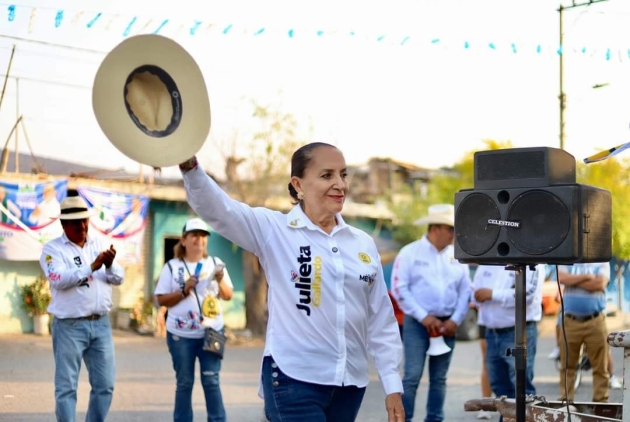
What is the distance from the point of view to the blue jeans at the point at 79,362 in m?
6.75

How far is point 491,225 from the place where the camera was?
4855 mm

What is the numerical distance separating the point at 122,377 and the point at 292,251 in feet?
31.0

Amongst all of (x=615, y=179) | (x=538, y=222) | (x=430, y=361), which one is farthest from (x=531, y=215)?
(x=615, y=179)

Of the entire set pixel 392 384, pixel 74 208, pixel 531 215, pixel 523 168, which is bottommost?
pixel 392 384

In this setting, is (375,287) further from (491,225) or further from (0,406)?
(0,406)

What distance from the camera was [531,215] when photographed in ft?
15.4

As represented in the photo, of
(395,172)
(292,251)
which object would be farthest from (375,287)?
(395,172)

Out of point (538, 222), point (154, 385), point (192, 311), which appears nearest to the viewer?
point (538, 222)

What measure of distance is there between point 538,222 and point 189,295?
3.78 metres

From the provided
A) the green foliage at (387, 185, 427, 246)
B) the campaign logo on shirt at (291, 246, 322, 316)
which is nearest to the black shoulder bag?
the campaign logo on shirt at (291, 246, 322, 316)

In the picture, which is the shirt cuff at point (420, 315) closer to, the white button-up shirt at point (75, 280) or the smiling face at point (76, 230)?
the white button-up shirt at point (75, 280)

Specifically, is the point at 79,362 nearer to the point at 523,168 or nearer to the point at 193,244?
the point at 193,244

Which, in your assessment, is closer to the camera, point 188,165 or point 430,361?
point 188,165

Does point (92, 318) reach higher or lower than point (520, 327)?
lower
